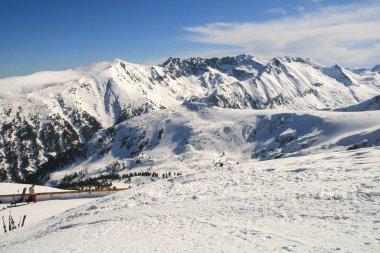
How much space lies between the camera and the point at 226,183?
24625 mm

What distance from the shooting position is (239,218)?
55.0 ft

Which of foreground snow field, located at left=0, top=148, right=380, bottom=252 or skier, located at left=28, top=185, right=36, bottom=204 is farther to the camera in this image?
skier, located at left=28, top=185, right=36, bottom=204

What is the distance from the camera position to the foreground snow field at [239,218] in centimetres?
1367

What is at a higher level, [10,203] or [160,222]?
[160,222]

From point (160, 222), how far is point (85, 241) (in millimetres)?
3294

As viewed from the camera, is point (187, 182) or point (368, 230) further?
point (187, 182)

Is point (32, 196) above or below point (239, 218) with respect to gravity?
below

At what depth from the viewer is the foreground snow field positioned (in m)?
13.7

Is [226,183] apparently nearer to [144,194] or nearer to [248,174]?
[248,174]

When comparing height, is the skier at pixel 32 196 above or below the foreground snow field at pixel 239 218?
below

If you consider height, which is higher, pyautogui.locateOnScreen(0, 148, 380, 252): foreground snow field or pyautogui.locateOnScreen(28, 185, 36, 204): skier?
pyautogui.locateOnScreen(0, 148, 380, 252): foreground snow field

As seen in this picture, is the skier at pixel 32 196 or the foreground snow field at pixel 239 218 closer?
the foreground snow field at pixel 239 218

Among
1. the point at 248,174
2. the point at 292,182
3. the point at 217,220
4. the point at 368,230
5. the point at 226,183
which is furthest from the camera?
the point at 248,174

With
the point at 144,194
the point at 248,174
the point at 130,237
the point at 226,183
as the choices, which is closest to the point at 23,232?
the point at 144,194
